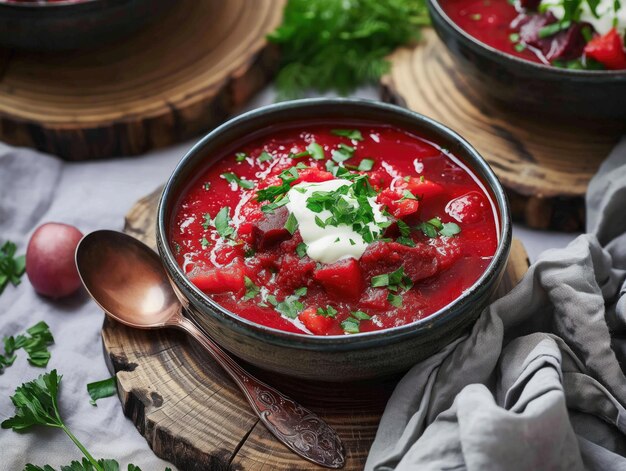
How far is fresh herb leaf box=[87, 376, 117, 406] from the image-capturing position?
3.33 m

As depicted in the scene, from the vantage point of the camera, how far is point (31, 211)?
4.19 meters

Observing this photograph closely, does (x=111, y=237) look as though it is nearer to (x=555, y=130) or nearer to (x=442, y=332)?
(x=442, y=332)

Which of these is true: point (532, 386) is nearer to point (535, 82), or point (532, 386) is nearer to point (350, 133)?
point (350, 133)

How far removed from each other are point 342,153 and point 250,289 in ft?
2.65

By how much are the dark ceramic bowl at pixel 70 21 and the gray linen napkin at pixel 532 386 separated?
2.42 m

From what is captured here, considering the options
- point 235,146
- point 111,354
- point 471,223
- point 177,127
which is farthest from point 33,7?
point 471,223

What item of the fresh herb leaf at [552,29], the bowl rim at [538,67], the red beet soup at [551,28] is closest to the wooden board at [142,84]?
the red beet soup at [551,28]

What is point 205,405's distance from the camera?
300 cm

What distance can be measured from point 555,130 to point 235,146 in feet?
5.53

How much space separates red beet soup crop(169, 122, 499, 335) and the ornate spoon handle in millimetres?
264

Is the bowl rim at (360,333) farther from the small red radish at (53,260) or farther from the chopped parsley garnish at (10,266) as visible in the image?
the chopped parsley garnish at (10,266)

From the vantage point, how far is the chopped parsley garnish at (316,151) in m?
3.48

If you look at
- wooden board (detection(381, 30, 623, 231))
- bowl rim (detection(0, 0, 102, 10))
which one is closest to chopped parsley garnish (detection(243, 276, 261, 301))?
wooden board (detection(381, 30, 623, 231))

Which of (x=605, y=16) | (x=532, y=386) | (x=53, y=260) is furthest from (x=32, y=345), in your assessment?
(x=605, y=16)
